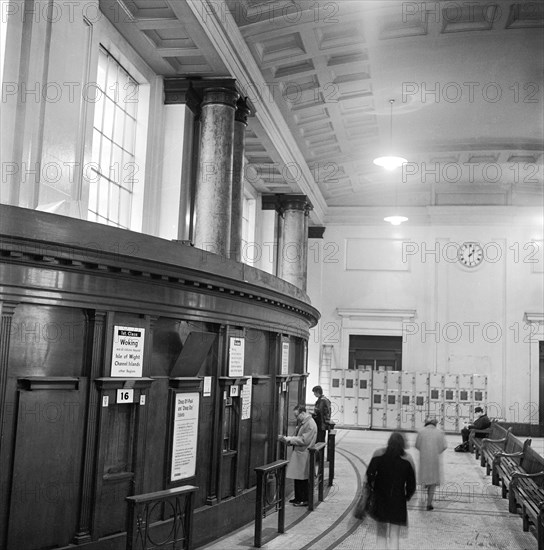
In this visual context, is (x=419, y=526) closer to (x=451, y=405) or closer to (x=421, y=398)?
(x=421, y=398)

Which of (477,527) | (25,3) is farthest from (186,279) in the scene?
(477,527)

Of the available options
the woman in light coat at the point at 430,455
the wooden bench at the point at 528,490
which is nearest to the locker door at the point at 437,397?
the wooden bench at the point at 528,490

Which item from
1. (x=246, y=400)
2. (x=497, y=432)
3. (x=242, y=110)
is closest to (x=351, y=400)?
(x=497, y=432)

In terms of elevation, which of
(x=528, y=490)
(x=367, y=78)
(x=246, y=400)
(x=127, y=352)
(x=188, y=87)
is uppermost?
(x=367, y=78)

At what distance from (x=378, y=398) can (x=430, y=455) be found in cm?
1198

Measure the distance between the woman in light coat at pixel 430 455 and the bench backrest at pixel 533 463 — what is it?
1.28 m

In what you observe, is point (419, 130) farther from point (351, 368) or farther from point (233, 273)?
point (233, 273)

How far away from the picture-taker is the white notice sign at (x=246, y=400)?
8.66 meters

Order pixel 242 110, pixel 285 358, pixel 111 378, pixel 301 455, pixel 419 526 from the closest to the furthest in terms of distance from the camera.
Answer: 1. pixel 111 378
2. pixel 419 526
3. pixel 301 455
4. pixel 285 358
5. pixel 242 110

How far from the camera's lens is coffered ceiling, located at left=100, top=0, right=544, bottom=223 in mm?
11891

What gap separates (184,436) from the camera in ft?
23.9

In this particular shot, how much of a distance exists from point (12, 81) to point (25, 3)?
935mm

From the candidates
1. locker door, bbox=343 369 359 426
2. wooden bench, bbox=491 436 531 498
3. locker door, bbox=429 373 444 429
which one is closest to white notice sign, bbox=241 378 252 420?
wooden bench, bbox=491 436 531 498

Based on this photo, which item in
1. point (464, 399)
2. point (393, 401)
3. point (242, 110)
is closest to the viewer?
point (242, 110)
